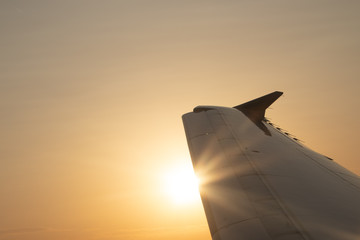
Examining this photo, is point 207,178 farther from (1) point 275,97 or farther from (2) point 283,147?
(1) point 275,97

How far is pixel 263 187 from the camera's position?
5.71 m

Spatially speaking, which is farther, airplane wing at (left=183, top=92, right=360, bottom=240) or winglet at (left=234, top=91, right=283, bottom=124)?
winglet at (left=234, top=91, right=283, bottom=124)

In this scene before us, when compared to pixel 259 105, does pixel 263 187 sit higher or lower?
lower

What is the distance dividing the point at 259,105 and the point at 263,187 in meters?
6.63

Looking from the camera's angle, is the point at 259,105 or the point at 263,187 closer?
the point at 263,187

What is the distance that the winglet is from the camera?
11711 mm

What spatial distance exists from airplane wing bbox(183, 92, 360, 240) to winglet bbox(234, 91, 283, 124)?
186cm

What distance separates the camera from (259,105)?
12.0 metres

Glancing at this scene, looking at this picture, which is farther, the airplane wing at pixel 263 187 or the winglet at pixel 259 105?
the winglet at pixel 259 105

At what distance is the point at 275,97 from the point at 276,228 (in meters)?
7.91

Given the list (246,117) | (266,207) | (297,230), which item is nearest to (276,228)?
(297,230)

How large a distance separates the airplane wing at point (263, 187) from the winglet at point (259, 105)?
186 centimetres

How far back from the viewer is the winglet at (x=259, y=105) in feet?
38.4

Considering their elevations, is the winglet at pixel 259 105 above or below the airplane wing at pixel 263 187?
above
